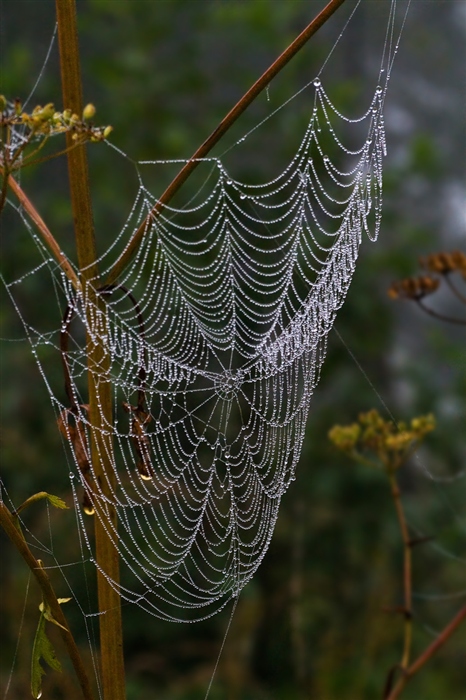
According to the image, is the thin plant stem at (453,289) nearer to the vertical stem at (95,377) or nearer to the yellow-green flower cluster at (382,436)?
the yellow-green flower cluster at (382,436)

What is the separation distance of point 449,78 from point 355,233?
5.52 ft

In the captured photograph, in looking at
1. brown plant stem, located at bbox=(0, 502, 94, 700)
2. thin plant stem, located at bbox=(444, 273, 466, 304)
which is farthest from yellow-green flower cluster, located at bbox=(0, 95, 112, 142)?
thin plant stem, located at bbox=(444, 273, 466, 304)

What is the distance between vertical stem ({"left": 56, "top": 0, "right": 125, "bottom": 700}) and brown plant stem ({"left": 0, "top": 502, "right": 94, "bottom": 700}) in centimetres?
3

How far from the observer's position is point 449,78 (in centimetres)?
242

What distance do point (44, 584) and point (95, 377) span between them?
0.45 feet

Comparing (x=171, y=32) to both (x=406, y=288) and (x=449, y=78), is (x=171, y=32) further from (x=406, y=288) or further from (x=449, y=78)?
(x=406, y=288)

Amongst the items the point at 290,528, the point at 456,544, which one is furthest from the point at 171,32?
the point at 456,544

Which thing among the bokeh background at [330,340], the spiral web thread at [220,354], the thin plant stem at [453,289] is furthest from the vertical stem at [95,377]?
the bokeh background at [330,340]

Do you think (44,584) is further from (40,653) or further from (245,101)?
(245,101)

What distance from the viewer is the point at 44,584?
570mm

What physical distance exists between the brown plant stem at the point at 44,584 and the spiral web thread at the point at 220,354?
0.07 m

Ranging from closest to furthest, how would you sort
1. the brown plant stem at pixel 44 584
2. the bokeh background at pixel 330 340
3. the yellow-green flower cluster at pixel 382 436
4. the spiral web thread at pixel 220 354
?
the brown plant stem at pixel 44 584, the spiral web thread at pixel 220 354, the yellow-green flower cluster at pixel 382 436, the bokeh background at pixel 330 340

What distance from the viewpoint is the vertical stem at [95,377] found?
0.59 metres

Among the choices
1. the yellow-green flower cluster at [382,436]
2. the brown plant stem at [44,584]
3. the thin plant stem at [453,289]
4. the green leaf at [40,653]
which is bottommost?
the green leaf at [40,653]
